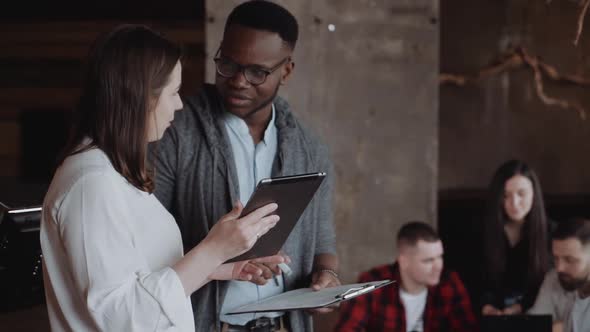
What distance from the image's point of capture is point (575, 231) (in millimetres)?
3299

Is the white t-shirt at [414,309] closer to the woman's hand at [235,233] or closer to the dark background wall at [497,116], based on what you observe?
the woman's hand at [235,233]

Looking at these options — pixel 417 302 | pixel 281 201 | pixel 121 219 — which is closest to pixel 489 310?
pixel 417 302

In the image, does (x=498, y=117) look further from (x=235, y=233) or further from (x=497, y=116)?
(x=235, y=233)

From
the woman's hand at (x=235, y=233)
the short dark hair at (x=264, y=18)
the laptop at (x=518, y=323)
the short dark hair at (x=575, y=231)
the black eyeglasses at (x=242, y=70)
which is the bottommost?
the laptop at (x=518, y=323)

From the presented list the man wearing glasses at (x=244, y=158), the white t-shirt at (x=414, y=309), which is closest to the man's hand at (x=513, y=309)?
the white t-shirt at (x=414, y=309)

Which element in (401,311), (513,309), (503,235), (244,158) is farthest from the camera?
(503,235)

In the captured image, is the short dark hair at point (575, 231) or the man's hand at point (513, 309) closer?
the short dark hair at point (575, 231)

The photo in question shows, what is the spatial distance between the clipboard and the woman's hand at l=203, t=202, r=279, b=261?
272 mm

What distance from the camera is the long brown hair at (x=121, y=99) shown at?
5.35 feet

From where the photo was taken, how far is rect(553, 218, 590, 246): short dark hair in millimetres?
3283

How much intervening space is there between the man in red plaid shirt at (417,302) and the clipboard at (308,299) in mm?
1357

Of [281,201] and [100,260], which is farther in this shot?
[281,201]

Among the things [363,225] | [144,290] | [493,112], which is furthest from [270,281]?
[493,112]

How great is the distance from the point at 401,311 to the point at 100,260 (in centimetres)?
218
